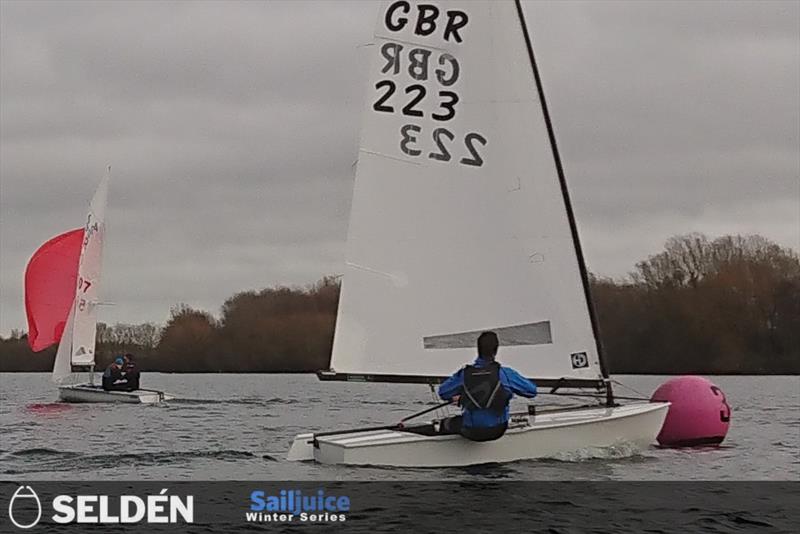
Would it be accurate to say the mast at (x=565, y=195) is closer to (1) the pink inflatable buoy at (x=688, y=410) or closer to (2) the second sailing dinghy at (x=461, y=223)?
(2) the second sailing dinghy at (x=461, y=223)

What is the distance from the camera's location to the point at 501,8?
48.7ft

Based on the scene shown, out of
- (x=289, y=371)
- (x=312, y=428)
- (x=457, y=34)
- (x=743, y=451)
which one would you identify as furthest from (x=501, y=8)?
(x=289, y=371)

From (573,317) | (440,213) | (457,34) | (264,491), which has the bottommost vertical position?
(264,491)

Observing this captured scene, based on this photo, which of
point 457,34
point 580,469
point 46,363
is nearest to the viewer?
point 580,469

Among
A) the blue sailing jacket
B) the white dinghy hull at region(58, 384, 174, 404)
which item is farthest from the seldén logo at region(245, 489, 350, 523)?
the white dinghy hull at region(58, 384, 174, 404)

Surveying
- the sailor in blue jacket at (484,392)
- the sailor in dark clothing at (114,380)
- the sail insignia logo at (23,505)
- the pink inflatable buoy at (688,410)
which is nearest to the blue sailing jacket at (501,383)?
the sailor in blue jacket at (484,392)

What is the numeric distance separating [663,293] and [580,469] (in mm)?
36619

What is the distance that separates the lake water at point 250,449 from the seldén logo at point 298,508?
35.6 inches

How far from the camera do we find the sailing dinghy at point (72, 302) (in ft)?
109

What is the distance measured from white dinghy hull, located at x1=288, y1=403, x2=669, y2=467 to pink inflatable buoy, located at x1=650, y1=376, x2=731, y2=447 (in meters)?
1.17

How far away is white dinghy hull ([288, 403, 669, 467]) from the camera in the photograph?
13383 millimetres

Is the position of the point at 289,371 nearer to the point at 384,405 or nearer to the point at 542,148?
the point at 384,405

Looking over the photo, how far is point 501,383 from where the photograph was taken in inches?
517

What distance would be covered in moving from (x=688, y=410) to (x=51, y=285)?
79.8 feet
